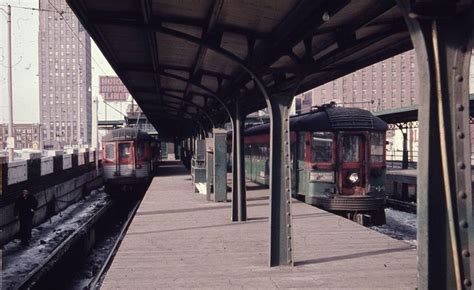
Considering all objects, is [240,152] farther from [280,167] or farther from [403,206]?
[403,206]

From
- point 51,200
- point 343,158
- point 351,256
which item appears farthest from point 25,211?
point 351,256

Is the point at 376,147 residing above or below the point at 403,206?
above

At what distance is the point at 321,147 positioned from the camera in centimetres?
1448

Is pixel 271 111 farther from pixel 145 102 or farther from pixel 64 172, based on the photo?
pixel 64 172

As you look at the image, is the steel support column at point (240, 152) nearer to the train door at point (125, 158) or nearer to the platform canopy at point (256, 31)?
the platform canopy at point (256, 31)

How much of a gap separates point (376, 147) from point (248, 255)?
7.69 metres

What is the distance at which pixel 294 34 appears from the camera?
263 inches

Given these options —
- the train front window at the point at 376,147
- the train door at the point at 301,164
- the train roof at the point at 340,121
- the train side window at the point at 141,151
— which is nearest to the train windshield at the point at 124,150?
the train side window at the point at 141,151

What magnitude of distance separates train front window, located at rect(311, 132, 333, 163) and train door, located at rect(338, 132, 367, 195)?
12.1 inches

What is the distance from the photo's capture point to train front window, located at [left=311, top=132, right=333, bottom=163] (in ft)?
47.4

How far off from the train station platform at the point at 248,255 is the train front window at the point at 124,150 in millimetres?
12315

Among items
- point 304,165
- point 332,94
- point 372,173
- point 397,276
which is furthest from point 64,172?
point 332,94

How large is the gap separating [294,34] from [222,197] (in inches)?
366

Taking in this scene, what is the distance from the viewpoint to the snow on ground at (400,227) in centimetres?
1424
